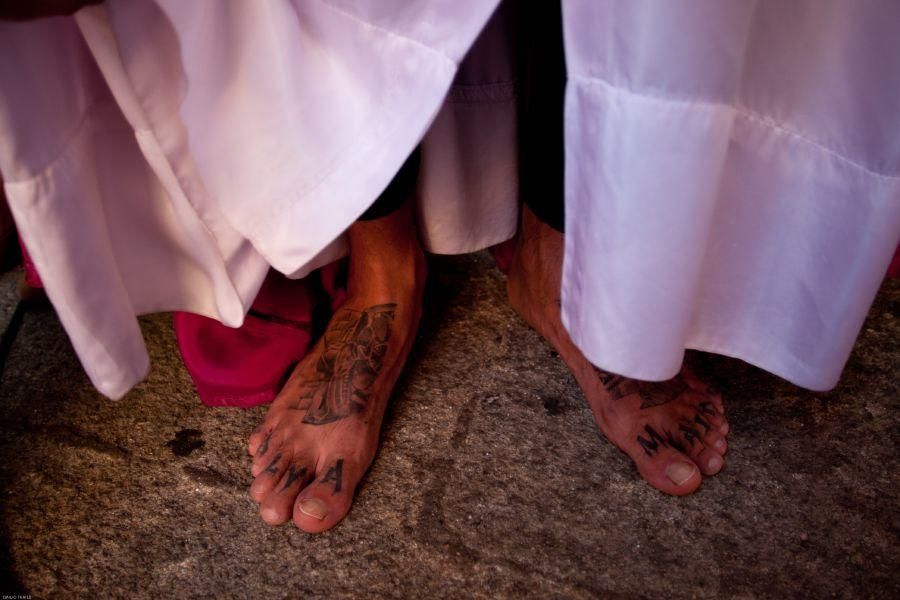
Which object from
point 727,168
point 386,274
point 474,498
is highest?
point 727,168

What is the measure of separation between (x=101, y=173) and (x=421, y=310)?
45 centimetres

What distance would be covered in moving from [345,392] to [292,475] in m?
0.12

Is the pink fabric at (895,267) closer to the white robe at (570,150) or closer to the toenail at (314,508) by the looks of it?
the white robe at (570,150)

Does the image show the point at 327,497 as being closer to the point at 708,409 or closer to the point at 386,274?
the point at 386,274

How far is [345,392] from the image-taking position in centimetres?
93

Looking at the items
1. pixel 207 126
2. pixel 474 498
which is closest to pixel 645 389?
pixel 474 498

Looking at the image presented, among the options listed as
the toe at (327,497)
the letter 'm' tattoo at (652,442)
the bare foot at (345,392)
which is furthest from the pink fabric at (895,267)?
the toe at (327,497)

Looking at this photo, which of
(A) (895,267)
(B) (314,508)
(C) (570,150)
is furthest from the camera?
(A) (895,267)

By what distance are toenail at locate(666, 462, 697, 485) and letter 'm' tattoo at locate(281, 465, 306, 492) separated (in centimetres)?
42

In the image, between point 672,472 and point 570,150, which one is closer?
point 570,150

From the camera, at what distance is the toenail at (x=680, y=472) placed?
2.79 feet

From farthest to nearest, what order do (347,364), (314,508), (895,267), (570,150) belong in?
(895,267) < (347,364) < (314,508) < (570,150)

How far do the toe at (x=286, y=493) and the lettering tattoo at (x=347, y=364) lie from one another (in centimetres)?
6

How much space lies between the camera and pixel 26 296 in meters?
1.15
